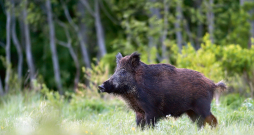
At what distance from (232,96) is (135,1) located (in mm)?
9895

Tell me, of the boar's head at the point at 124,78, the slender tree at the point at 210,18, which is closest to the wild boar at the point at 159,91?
the boar's head at the point at 124,78

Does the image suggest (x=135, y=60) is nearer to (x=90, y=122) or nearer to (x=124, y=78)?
(x=124, y=78)

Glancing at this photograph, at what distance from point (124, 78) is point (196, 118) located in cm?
137

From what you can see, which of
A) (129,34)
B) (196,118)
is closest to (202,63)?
(196,118)

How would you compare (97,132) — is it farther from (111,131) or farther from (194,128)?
(194,128)

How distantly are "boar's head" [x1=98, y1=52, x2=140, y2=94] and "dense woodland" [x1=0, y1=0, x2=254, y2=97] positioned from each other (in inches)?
185

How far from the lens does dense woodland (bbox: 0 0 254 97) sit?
37.6 ft

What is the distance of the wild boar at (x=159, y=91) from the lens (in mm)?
5855

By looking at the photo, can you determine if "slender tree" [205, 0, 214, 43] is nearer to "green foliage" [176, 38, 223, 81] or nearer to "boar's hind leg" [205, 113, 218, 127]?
"green foliage" [176, 38, 223, 81]

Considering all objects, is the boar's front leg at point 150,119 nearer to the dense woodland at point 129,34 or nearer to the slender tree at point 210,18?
the dense woodland at point 129,34

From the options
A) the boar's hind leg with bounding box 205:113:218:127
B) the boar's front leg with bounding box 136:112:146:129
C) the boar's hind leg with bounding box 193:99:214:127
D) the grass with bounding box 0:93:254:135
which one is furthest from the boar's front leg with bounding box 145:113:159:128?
the boar's hind leg with bounding box 205:113:218:127

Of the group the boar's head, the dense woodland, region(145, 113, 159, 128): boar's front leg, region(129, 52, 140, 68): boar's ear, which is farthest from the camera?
the dense woodland

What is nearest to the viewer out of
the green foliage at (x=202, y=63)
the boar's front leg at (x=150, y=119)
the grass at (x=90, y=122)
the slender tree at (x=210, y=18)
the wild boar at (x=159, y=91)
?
the grass at (x=90, y=122)

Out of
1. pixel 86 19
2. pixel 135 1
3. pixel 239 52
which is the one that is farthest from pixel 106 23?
pixel 239 52
